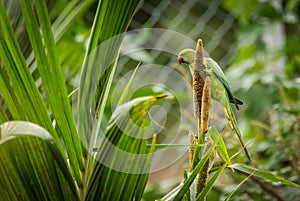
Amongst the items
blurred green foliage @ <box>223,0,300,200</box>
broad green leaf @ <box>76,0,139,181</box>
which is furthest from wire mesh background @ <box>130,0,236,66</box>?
broad green leaf @ <box>76,0,139,181</box>

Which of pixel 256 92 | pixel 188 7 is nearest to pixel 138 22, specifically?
pixel 188 7

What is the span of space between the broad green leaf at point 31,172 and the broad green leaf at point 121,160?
0.08 ft

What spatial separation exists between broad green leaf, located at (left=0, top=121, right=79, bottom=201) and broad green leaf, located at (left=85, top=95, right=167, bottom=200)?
0.02 meters

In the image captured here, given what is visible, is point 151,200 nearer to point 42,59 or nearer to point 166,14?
point 42,59

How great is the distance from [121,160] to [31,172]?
7 centimetres

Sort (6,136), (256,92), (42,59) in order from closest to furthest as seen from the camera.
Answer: (6,136), (42,59), (256,92)

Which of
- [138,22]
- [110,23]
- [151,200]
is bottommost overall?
[151,200]

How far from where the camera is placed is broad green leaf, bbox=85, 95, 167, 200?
15.6 inches

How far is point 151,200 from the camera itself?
932 millimetres

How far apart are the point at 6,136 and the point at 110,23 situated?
16 cm

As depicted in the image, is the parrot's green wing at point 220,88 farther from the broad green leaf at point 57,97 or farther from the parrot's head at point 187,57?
the broad green leaf at point 57,97

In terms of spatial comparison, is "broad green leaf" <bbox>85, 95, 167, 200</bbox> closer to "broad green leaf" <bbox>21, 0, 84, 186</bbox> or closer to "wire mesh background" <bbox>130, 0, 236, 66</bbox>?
"broad green leaf" <bbox>21, 0, 84, 186</bbox>

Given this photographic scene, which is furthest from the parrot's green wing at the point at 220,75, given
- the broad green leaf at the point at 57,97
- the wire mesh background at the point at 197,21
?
the wire mesh background at the point at 197,21

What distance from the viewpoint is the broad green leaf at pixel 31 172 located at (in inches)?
15.4
